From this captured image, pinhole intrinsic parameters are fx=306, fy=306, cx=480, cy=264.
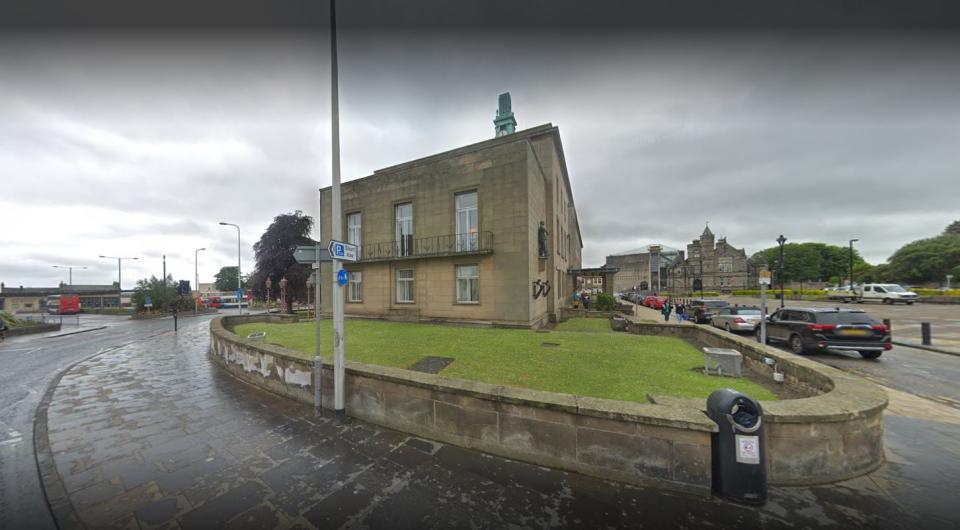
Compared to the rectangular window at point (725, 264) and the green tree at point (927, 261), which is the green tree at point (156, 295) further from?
the green tree at point (927, 261)

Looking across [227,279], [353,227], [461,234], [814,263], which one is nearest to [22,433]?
[461,234]

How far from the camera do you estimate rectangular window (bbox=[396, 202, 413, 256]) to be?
15484mm

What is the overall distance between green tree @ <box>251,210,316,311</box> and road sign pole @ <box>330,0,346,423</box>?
27.0 m

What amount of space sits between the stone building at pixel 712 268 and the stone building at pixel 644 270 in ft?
9.99

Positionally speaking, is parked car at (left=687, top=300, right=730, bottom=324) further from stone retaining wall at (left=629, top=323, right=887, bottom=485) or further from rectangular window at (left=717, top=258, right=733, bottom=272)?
rectangular window at (left=717, top=258, right=733, bottom=272)

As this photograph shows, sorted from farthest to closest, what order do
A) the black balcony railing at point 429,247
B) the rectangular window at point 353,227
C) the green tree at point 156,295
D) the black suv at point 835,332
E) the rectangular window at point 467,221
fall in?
1. the green tree at point 156,295
2. the rectangular window at point 353,227
3. the rectangular window at point 467,221
4. the black balcony railing at point 429,247
5. the black suv at point 835,332

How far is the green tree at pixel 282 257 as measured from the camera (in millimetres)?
28656

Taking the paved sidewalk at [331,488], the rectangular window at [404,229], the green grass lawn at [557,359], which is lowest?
the paved sidewalk at [331,488]

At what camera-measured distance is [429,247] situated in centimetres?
1481

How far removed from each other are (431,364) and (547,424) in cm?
363

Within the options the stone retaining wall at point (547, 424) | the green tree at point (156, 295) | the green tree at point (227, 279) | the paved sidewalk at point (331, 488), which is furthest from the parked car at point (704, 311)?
the green tree at point (227, 279)

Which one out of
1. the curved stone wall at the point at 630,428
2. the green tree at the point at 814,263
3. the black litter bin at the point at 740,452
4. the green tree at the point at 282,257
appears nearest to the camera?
the black litter bin at the point at 740,452

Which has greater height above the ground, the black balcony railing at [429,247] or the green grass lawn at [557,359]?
the black balcony railing at [429,247]

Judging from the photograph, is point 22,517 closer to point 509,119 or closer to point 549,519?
point 549,519
